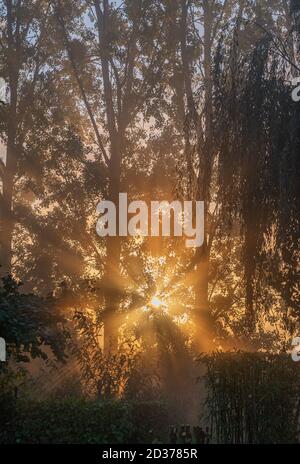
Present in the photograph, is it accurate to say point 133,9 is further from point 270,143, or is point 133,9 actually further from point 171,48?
point 270,143

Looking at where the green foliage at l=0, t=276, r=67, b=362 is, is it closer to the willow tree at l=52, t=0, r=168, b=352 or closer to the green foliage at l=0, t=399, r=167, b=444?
the green foliage at l=0, t=399, r=167, b=444

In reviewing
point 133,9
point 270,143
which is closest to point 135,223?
point 133,9

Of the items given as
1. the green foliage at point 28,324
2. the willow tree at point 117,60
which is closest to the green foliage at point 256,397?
the green foliage at point 28,324

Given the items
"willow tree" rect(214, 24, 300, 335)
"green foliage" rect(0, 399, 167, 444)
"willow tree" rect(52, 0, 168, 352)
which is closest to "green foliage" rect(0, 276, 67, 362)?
"green foliage" rect(0, 399, 167, 444)

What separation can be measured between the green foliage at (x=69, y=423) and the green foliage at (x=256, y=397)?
1.38m

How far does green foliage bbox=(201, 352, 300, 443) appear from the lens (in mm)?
7812

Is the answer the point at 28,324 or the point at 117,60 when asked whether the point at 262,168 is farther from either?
the point at 117,60

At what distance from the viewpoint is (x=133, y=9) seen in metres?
22.2

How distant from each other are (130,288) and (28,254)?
577 centimetres

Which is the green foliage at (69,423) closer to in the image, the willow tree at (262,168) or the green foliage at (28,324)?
the green foliage at (28,324)

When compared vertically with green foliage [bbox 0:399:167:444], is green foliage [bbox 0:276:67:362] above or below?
above

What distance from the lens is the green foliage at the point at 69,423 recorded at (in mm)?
7938

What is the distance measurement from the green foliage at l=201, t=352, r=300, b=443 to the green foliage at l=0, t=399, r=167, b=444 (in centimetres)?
138

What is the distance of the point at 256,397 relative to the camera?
786 cm
